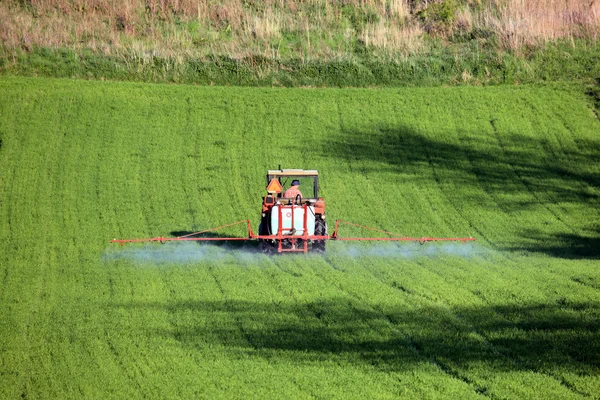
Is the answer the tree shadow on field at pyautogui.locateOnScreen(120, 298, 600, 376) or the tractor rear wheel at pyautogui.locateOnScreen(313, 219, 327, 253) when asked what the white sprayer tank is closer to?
the tractor rear wheel at pyautogui.locateOnScreen(313, 219, 327, 253)

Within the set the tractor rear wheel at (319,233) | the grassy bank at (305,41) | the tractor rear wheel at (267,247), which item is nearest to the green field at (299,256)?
the tractor rear wheel at (267,247)

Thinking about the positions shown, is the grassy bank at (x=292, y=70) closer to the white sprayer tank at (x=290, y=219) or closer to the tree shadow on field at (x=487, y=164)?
the tree shadow on field at (x=487, y=164)

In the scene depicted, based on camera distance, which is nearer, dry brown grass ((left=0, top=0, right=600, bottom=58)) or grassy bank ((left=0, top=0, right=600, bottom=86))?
grassy bank ((left=0, top=0, right=600, bottom=86))

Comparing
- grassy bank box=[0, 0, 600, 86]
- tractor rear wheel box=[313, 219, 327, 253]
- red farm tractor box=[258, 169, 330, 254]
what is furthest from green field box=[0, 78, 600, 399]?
grassy bank box=[0, 0, 600, 86]

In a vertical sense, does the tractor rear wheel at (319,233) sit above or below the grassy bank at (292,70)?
below

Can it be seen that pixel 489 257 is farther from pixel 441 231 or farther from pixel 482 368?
pixel 482 368

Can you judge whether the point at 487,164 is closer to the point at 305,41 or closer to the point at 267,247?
the point at 267,247

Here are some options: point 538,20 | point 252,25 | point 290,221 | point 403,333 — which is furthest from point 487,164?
point 403,333
